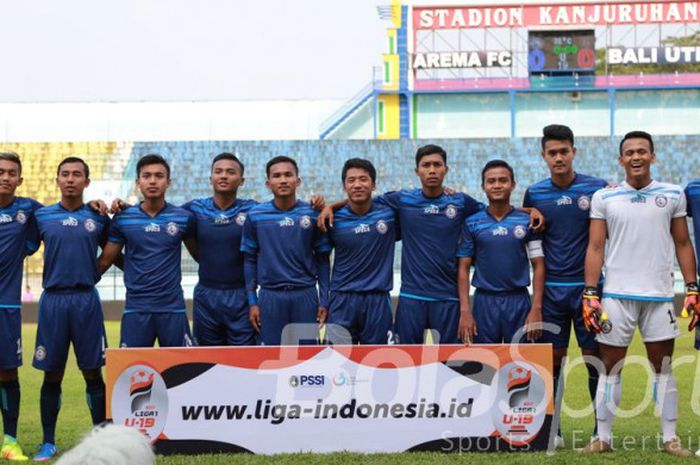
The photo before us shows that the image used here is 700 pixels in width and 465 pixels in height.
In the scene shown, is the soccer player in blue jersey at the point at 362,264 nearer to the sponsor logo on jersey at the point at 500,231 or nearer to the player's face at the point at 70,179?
the sponsor logo on jersey at the point at 500,231

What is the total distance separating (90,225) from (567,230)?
127 inches

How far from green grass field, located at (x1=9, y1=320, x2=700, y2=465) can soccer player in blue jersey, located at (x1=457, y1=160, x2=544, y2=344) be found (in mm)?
941

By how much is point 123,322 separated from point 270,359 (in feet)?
4.04

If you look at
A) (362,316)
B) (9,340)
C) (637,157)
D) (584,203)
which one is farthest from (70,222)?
(637,157)

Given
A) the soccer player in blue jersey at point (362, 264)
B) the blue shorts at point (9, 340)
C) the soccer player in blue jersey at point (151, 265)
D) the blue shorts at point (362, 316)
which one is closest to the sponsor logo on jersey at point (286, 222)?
the soccer player in blue jersey at point (362, 264)

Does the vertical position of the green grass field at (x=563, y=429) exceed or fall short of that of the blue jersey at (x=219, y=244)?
it falls short

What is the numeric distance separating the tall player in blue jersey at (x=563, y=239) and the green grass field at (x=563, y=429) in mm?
770

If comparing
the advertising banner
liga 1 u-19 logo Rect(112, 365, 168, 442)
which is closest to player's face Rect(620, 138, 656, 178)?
the advertising banner

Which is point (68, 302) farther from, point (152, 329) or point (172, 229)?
point (172, 229)

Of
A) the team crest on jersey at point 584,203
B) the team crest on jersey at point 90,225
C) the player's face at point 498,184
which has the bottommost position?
the team crest on jersey at point 90,225

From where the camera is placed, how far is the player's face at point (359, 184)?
24.3 feet

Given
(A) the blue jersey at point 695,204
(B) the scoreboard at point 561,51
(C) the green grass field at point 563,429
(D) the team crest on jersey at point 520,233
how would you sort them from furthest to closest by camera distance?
(B) the scoreboard at point 561,51 → (D) the team crest on jersey at point 520,233 → (A) the blue jersey at point 695,204 → (C) the green grass field at point 563,429

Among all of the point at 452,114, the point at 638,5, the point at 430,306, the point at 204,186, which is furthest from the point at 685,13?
the point at 430,306

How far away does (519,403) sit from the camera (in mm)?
6840
